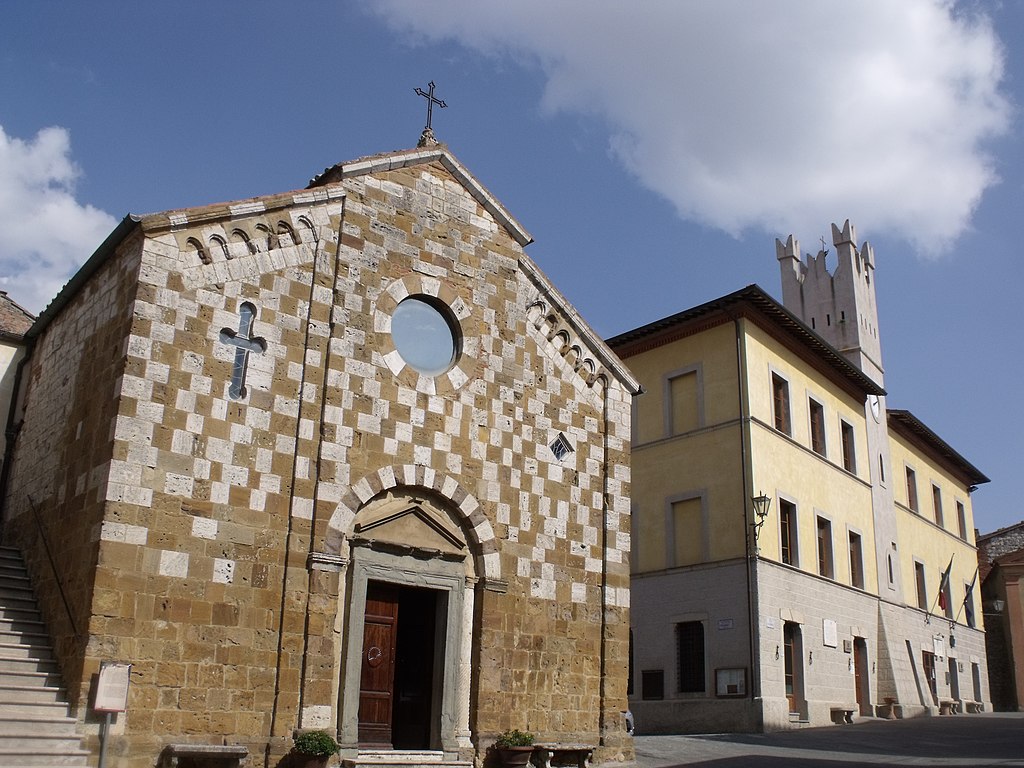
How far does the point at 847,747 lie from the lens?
18438mm

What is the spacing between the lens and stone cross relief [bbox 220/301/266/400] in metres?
12.5

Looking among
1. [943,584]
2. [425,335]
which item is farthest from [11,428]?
[943,584]

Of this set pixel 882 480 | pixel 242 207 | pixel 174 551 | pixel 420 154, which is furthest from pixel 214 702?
pixel 882 480

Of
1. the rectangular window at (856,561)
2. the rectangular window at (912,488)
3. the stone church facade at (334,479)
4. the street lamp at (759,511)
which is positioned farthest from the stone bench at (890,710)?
the stone church facade at (334,479)

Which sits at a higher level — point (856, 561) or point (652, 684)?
point (856, 561)

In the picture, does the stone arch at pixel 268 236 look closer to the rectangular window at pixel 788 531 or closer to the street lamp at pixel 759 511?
the street lamp at pixel 759 511

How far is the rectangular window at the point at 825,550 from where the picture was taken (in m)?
25.4

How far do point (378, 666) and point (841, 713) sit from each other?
15165 mm

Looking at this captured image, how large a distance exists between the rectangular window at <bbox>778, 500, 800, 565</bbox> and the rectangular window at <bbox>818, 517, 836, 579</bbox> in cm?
162

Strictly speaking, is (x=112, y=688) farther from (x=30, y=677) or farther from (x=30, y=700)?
(x=30, y=677)

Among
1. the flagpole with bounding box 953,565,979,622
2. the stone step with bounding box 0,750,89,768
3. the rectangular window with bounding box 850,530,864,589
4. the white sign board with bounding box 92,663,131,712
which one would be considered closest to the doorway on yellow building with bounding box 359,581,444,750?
the white sign board with bounding box 92,663,131,712

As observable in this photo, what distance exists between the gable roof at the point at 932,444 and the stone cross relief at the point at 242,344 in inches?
974

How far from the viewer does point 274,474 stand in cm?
1247

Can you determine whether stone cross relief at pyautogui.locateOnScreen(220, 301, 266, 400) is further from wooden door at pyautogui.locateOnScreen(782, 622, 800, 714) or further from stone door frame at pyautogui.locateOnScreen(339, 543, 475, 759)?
wooden door at pyautogui.locateOnScreen(782, 622, 800, 714)
